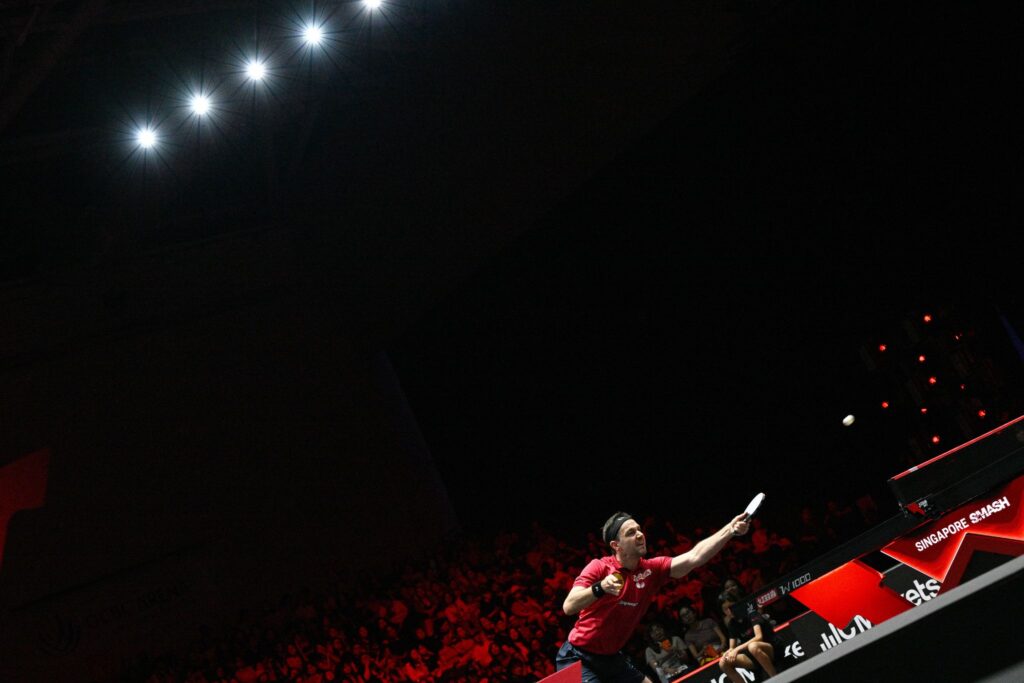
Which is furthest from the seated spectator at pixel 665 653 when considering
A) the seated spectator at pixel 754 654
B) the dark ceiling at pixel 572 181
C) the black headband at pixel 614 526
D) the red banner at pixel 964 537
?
the black headband at pixel 614 526

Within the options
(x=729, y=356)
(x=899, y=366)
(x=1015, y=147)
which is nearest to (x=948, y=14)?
(x=1015, y=147)

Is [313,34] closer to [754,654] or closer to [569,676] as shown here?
[754,654]

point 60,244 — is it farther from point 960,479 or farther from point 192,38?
point 960,479

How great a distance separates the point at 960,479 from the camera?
5.10 meters

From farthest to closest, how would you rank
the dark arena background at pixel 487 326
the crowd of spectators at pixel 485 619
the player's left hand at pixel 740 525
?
the crowd of spectators at pixel 485 619 < the dark arena background at pixel 487 326 < the player's left hand at pixel 740 525

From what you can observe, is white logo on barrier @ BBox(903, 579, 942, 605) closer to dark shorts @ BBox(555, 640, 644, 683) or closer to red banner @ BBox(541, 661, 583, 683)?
dark shorts @ BBox(555, 640, 644, 683)

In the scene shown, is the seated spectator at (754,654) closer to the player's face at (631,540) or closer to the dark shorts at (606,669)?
the dark shorts at (606,669)

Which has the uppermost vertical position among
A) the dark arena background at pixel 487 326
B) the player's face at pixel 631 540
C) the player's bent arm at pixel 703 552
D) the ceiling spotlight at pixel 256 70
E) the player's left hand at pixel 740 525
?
the ceiling spotlight at pixel 256 70

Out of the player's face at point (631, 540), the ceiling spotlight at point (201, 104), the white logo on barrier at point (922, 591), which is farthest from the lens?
the ceiling spotlight at point (201, 104)

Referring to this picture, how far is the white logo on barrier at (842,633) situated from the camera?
18.5 feet

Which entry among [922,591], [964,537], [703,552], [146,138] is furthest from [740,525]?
[146,138]

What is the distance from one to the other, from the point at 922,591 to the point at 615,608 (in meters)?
1.97

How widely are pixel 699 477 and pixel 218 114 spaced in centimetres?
682

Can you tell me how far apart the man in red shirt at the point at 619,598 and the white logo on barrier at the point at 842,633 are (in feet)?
4.72
